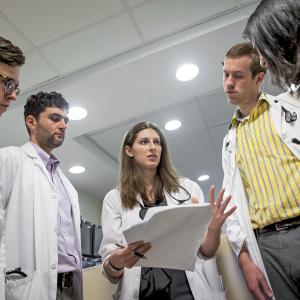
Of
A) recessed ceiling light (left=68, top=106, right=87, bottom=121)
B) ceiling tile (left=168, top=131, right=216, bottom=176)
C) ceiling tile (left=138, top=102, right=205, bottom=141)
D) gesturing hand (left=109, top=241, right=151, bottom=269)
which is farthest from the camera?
ceiling tile (left=168, top=131, right=216, bottom=176)

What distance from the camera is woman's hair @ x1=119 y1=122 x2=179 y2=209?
1.61 m

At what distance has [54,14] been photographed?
8.00ft

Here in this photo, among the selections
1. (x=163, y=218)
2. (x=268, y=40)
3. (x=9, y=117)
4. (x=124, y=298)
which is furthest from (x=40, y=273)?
(x=9, y=117)

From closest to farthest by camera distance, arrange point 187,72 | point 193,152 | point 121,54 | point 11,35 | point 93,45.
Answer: point 11,35 < point 93,45 < point 121,54 < point 187,72 < point 193,152

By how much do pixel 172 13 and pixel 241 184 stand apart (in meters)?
1.73

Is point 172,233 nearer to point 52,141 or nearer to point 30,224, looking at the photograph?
point 30,224

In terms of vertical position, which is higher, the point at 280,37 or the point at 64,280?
the point at 280,37

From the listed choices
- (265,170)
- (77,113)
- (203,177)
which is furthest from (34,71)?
(203,177)

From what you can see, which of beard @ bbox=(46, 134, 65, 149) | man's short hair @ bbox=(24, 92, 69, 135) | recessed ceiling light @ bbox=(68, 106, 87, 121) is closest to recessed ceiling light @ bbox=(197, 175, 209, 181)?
recessed ceiling light @ bbox=(68, 106, 87, 121)

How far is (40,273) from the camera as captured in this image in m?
1.34

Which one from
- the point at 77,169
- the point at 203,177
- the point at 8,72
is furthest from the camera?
the point at 203,177

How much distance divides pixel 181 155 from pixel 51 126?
3.58 metres

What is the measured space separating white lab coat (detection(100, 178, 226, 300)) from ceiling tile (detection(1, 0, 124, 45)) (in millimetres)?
1563

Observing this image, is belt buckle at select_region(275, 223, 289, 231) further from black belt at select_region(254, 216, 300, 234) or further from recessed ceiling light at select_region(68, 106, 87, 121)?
recessed ceiling light at select_region(68, 106, 87, 121)
